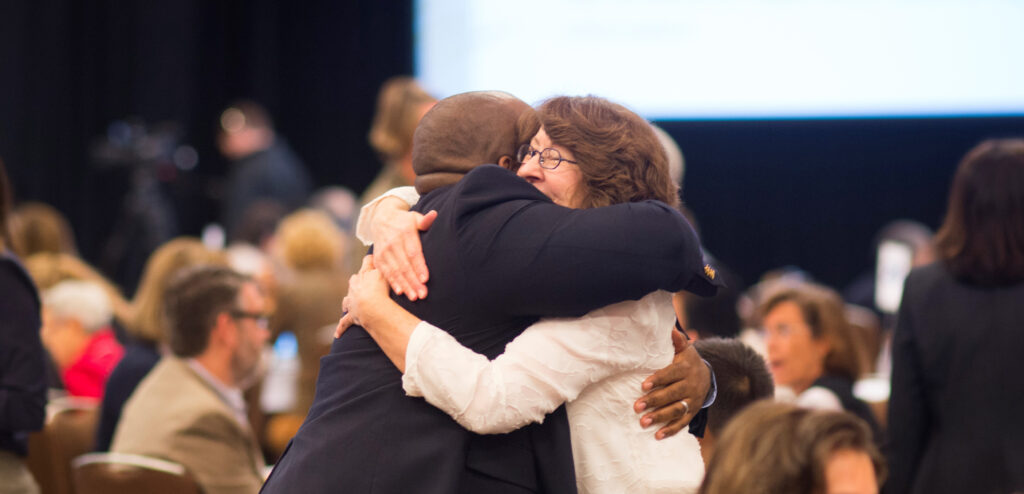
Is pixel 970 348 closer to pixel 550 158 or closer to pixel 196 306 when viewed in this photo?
pixel 550 158

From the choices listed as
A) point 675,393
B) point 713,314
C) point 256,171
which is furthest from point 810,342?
point 256,171

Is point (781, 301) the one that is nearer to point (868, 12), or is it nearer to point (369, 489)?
point (369, 489)

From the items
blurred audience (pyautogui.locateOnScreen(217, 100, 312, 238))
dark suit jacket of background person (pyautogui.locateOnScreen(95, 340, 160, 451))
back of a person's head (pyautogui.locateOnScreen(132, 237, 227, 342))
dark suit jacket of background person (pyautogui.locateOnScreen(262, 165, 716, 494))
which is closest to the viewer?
dark suit jacket of background person (pyautogui.locateOnScreen(262, 165, 716, 494))

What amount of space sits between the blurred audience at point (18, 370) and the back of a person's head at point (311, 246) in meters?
2.48

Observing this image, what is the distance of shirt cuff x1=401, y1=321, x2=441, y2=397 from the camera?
5.28ft

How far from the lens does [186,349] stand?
3.01 m

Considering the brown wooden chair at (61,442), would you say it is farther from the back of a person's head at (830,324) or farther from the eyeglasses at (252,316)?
the back of a person's head at (830,324)

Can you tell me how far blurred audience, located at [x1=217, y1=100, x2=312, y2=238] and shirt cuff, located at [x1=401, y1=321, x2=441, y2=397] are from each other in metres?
6.77

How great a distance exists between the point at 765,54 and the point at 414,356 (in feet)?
21.1

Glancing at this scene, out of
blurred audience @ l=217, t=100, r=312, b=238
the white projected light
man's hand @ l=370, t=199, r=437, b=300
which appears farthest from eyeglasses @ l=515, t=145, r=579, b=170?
blurred audience @ l=217, t=100, r=312, b=238

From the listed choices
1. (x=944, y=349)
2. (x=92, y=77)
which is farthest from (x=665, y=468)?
(x=92, y=77)

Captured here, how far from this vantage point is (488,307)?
164 centimetres

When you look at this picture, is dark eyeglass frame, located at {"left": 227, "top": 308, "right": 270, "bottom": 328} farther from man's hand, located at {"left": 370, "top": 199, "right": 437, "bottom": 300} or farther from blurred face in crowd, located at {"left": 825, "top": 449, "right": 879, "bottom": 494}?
blurred face in crowd, located at {"left": 825, "top": 449, "right": 879, "bottom": 494}

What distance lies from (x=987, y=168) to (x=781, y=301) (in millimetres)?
915
